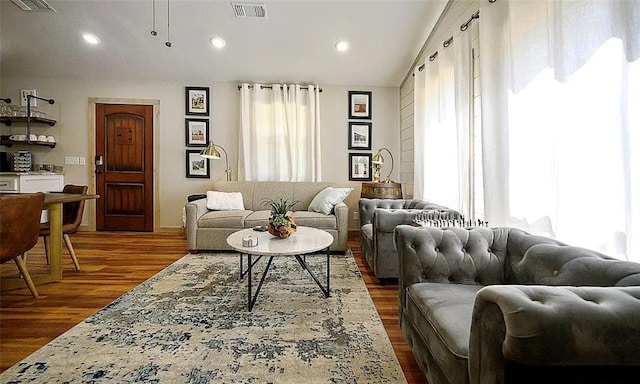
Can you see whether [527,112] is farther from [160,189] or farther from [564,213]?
[160,189]

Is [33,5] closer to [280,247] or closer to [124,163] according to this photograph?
[124,163]

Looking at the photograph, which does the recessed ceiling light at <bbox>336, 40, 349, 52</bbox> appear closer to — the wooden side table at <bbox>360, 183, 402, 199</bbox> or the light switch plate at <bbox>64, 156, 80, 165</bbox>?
the wooden side table at <bbox>360, 183, 402, 199</bbox>

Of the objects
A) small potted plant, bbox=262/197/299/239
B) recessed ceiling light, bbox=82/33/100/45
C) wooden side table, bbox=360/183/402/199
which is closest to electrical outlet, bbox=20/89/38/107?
recessed ceiling light, bbox=82/33/100/45

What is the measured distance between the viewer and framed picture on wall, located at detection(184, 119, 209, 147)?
5.52 meters

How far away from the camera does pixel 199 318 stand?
236 cm

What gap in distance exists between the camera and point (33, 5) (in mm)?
3871

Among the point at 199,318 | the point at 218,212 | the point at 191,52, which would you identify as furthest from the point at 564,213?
the point at 191,52

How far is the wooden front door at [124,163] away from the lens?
18.3 feet

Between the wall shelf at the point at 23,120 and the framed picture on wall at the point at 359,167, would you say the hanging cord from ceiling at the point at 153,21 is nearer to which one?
the wall shelf at the point at 23,120

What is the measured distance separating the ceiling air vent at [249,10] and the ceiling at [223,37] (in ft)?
0.28

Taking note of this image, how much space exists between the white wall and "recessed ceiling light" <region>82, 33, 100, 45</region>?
36.2 inches

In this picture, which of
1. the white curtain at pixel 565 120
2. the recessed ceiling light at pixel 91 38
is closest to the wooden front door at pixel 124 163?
the recessed ceiling light at pixel 91 38

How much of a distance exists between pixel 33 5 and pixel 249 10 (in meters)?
2.40

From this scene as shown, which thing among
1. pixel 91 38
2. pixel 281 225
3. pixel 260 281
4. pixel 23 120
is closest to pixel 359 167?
pixel 281 225
